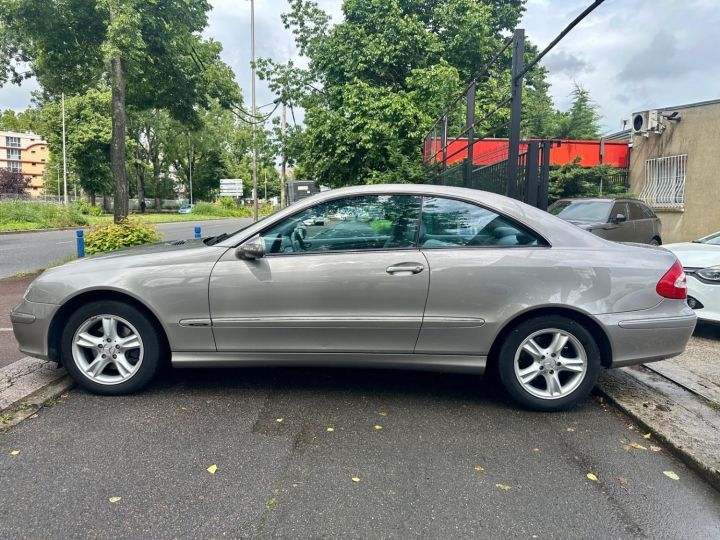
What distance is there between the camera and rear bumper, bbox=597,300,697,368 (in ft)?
11.9

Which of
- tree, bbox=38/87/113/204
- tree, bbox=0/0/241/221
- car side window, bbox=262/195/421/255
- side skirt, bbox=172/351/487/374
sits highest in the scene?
tree, bbox=38/87/113/204

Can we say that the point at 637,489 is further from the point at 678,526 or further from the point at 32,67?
the point at 32,67

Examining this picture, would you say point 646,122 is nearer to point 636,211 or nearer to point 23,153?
point 636,211

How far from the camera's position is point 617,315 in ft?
11.9

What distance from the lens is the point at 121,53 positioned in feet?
35.1

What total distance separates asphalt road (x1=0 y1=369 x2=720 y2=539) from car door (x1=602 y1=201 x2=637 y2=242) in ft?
20.3

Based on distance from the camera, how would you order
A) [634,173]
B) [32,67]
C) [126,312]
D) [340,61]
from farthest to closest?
1. [340,61]
2. [634,173]
3. [32,67]
4. [126,312]

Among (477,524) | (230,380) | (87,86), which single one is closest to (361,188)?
(230,380)

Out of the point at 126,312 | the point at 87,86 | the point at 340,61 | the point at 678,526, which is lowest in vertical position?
the point at 678,526

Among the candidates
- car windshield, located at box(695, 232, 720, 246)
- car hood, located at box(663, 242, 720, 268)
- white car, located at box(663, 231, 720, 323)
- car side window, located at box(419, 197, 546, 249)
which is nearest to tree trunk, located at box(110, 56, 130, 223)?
car side window, located at box(419, 197, 546, 249)

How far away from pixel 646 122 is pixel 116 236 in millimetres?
13439

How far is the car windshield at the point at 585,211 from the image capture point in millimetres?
9727

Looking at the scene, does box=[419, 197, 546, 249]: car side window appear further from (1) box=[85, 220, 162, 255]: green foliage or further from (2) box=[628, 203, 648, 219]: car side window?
(1) box=[85, 220, 162, 255]: green foliage

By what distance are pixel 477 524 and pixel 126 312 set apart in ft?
9.08
